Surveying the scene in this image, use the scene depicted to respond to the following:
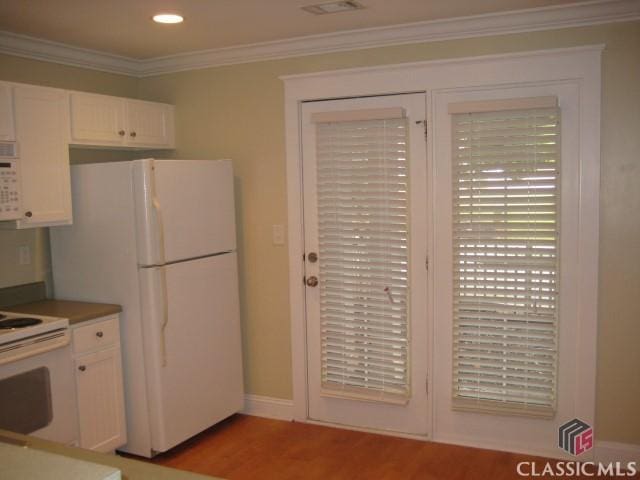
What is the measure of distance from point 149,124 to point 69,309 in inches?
53.2

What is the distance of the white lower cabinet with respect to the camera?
323cm

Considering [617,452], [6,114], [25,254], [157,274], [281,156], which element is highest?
[6,114]

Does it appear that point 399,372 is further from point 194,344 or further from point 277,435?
point 194,344

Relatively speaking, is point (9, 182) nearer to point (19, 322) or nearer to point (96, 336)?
point (19, 322)

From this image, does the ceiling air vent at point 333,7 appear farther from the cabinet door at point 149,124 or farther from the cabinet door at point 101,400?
the cabinet door at point 101,400

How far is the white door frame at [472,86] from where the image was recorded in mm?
3178

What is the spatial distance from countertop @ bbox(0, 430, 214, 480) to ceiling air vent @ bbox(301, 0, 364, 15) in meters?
2.31

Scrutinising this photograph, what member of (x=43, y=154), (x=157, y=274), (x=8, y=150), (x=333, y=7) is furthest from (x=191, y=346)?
(x=333, y=7)

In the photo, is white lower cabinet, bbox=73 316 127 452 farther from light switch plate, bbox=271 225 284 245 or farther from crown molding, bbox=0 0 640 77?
crown molding, bbox=0 0 640 77

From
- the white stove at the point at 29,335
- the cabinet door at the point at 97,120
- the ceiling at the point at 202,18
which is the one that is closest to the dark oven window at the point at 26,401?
the white stove at the point at 29,335

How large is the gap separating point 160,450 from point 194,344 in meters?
0.61

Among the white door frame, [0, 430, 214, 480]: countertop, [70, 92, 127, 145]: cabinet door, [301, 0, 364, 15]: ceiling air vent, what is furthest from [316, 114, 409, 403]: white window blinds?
[0, 430, 214, 480]: countertop

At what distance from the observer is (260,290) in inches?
161

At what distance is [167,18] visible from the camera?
3.14 m
